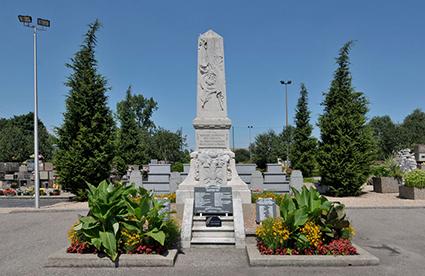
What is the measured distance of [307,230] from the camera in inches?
235

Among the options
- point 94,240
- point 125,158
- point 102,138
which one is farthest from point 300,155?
point 94,240

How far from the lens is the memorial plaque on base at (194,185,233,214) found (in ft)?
26.9

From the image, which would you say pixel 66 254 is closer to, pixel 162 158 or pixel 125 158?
pixel 125 158

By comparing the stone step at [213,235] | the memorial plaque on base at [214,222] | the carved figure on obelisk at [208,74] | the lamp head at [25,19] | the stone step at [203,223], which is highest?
the lamp head at [25,19]

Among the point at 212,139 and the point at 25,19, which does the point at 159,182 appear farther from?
the point at 25,19

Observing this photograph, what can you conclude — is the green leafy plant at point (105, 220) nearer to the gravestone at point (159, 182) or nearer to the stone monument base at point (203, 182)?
the stone monument base at point (203, 182)

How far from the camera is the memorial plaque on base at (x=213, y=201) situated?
8195mm

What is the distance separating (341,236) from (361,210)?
24.4 ft

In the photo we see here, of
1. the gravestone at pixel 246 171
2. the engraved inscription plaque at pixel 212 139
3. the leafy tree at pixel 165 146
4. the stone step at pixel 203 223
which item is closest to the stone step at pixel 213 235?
the stone step at pixel 203 223

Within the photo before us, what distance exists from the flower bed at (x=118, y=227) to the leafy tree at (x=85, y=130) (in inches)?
449

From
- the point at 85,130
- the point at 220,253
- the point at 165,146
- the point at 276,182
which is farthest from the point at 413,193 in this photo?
the point at 165,146

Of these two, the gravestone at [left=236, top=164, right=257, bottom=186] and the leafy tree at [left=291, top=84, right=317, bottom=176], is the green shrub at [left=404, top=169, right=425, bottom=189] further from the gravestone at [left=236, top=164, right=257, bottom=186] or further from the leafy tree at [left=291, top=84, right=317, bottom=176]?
the leafy tree at [left=291, top=84, right=317, bottom=176]

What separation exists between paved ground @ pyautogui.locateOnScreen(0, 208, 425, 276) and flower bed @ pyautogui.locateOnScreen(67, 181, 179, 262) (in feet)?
1.52

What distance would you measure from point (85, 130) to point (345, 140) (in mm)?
14616
